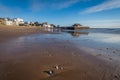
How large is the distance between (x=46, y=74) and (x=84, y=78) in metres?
1.45

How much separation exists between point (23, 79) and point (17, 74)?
522 mm

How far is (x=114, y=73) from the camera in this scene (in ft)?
17.4

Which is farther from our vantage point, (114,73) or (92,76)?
(114,73)

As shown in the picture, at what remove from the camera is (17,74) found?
482 cm

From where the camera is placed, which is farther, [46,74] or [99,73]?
[99,73]

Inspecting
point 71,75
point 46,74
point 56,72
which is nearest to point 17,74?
point 46,74

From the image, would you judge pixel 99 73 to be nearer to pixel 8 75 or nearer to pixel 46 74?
pixel 46 74

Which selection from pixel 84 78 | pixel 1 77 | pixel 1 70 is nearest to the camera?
pixel 1 77

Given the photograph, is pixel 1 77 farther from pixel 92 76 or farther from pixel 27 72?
pixel 92 76

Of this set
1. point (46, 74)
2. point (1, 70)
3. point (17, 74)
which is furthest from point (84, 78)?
point (1, 70)

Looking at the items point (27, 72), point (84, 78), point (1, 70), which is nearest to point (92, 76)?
point (84, 78)

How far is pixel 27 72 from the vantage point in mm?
5102

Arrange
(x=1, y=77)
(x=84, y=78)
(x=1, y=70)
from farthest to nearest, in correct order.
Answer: (x=1, y=70)
(x=84, y=78)
(x=1, y=77)

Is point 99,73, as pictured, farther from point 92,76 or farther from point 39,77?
point 39,77
